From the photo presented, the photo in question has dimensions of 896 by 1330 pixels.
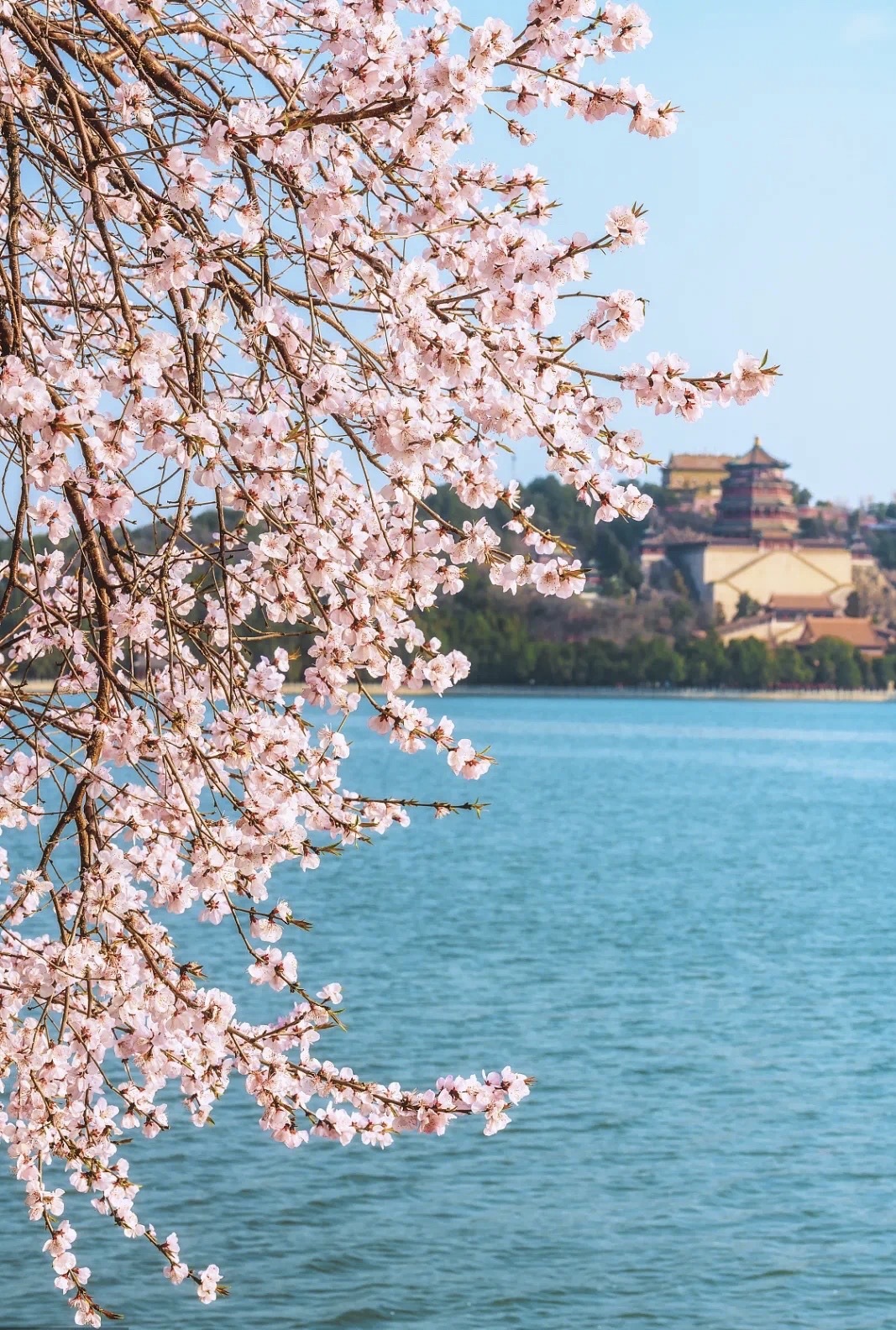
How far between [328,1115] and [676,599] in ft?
356

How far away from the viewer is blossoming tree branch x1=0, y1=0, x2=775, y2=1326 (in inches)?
128

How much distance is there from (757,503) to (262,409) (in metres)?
120

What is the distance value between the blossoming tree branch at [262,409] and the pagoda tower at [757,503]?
380 feet

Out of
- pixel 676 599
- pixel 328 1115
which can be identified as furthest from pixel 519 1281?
pixel 676 599

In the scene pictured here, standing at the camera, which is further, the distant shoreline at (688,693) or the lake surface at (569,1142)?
the distant shoreline at (688,693)

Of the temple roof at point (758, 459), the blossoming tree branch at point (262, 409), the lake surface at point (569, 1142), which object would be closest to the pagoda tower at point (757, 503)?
the temple roof at point (758, 459)

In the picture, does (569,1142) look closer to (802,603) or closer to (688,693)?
(688,693)

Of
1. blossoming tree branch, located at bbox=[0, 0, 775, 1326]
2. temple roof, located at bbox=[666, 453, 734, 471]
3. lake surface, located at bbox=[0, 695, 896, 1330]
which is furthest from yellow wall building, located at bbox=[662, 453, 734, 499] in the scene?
blossoming tree branch, located at bbox=[0, 0, 775, 1326]

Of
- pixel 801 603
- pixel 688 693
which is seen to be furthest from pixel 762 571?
pixel 688 693

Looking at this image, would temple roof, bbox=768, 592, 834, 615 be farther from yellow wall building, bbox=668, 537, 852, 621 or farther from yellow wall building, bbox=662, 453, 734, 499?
yellow wall building, bbox=662, 453, 734, 499

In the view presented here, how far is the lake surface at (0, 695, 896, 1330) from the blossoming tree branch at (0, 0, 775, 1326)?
465 centimetres

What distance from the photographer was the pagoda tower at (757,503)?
119438 mm

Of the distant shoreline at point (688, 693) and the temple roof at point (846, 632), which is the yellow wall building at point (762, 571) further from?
the distant shoreline at point (688, 693)

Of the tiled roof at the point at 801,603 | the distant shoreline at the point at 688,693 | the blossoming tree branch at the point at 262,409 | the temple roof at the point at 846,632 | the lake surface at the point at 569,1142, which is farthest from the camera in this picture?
the tiled roof at the point at 801,603
